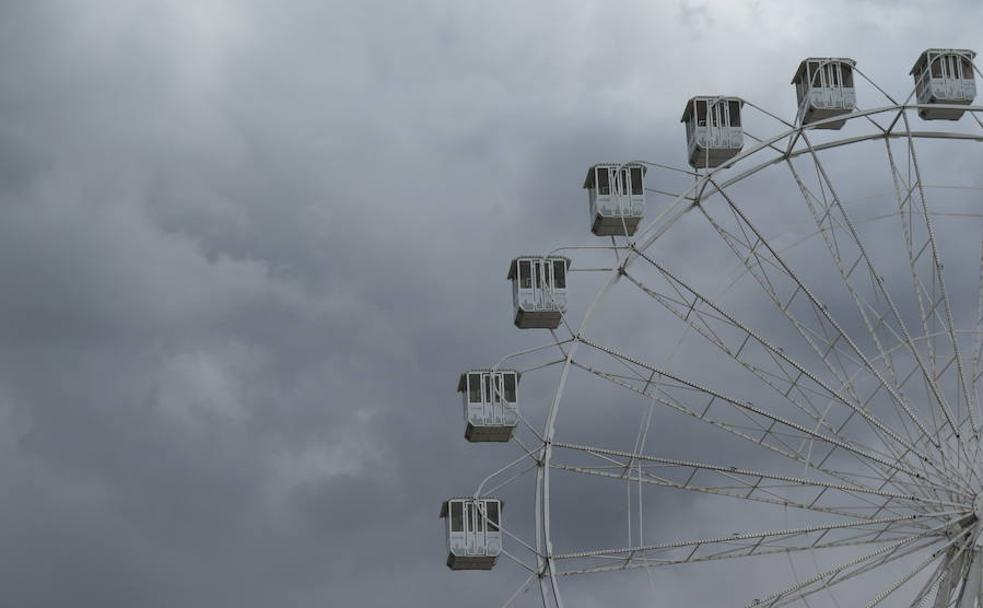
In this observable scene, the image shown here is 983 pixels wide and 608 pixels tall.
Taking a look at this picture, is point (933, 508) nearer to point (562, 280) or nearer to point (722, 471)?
point (722, 471)

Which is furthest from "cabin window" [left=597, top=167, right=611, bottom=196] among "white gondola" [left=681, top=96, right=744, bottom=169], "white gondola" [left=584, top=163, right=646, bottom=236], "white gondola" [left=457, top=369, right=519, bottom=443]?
"white gondola" [left=457, top=369, right=519, bottom=443]

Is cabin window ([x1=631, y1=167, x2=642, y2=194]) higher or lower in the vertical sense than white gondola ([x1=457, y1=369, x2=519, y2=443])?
higher

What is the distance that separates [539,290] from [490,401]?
101 inches

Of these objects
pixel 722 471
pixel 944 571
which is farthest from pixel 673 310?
pixel 944 571

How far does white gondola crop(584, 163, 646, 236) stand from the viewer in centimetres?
5984

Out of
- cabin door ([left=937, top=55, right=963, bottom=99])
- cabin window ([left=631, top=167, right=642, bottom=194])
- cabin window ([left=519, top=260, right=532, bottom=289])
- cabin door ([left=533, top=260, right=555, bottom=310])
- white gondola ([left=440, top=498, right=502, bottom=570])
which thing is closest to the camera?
white gondola ([left=440, top=498, right=502, bottom=570])

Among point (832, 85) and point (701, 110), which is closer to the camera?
point (832, 85)

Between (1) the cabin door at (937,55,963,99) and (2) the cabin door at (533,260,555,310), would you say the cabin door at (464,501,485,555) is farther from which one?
(1) the cabin door at (937,55,963,99)

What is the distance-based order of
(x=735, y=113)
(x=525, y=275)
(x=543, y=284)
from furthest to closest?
(x=735, y=113), (x=525, y=275), (x=543, y=284)

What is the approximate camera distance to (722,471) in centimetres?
5478

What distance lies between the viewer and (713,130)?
6022 cm

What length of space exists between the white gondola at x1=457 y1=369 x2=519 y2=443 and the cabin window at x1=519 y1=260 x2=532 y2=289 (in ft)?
6.28

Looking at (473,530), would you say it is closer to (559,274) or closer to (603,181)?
(559,274)

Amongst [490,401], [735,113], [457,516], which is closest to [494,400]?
[490,401]
